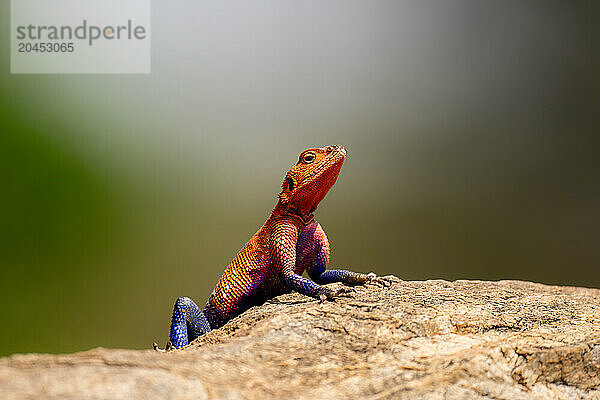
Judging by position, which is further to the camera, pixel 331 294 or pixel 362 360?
pixel 331 294

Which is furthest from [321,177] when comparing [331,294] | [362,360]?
[362,360]

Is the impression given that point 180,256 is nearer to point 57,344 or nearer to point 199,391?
point 57,344

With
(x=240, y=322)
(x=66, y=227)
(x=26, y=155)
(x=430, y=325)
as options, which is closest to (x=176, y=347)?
(x=240, y=322)

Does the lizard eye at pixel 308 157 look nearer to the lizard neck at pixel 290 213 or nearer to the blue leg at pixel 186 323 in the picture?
the lizard neck at pixel 290 213

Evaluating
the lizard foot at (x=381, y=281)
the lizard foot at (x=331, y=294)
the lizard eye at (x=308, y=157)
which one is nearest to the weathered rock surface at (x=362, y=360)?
the lizard foot at (x=331, y=294)

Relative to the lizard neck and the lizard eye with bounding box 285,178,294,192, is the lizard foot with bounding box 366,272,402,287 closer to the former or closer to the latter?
the lizard neck

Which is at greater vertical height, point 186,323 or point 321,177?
point 321,177

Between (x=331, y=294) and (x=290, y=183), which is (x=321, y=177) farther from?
(x=331, y=294)
